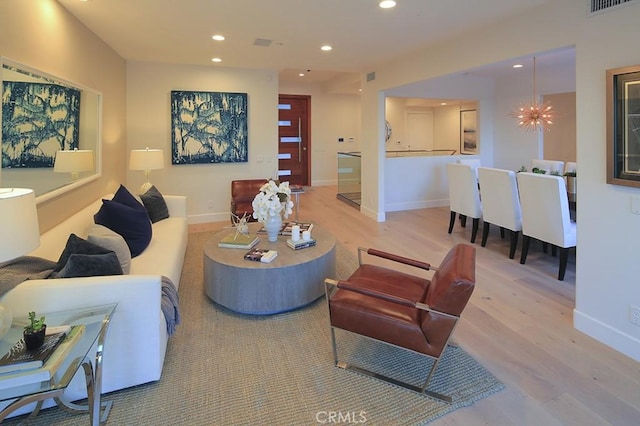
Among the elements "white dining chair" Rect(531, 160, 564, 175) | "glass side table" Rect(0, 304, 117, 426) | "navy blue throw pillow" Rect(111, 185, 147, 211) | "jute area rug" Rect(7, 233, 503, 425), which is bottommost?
"jute area rug" Rect(7, 233, 503, 425)

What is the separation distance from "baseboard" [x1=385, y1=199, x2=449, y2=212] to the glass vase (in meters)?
4.17

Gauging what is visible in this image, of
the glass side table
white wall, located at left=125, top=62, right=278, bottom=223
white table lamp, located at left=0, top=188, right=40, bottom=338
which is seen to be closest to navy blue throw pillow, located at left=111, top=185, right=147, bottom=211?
the glass side table

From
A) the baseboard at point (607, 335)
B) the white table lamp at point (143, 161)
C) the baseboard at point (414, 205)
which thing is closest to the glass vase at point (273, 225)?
the white table lamp at point (143, 161)

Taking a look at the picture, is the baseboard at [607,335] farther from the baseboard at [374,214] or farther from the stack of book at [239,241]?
the baseboard at [374,214]

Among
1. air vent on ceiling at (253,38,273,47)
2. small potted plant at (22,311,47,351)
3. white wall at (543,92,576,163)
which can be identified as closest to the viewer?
small potted plant at (22,311,47,351)

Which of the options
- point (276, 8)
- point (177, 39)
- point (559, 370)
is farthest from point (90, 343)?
point (177, 39)

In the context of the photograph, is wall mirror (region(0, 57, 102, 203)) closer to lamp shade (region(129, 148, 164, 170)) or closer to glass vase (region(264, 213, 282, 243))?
lamp shade (region(129, 148, 164, 170))

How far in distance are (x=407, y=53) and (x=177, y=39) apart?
2.92 meters

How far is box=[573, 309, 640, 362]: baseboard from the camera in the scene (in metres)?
2.51

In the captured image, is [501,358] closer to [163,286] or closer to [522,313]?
[522,313]

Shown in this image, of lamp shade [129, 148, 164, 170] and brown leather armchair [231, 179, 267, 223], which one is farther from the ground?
lamp shade [129, 148, 164, 170]

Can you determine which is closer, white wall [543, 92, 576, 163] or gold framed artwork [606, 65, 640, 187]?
gold framed artwork [606, 65, 640, 187]

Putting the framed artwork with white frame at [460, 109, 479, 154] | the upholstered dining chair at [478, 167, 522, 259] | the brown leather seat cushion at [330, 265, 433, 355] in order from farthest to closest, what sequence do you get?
1. the framed artwork with white frame at [460, 109, 479, 154]
2. the upholstered dining chair at [478, 167, 522, 259]
3. the brown leather seat cushion at [330, 265, 433, 355]

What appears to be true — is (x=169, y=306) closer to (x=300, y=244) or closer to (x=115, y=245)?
(x=115, y=245)
